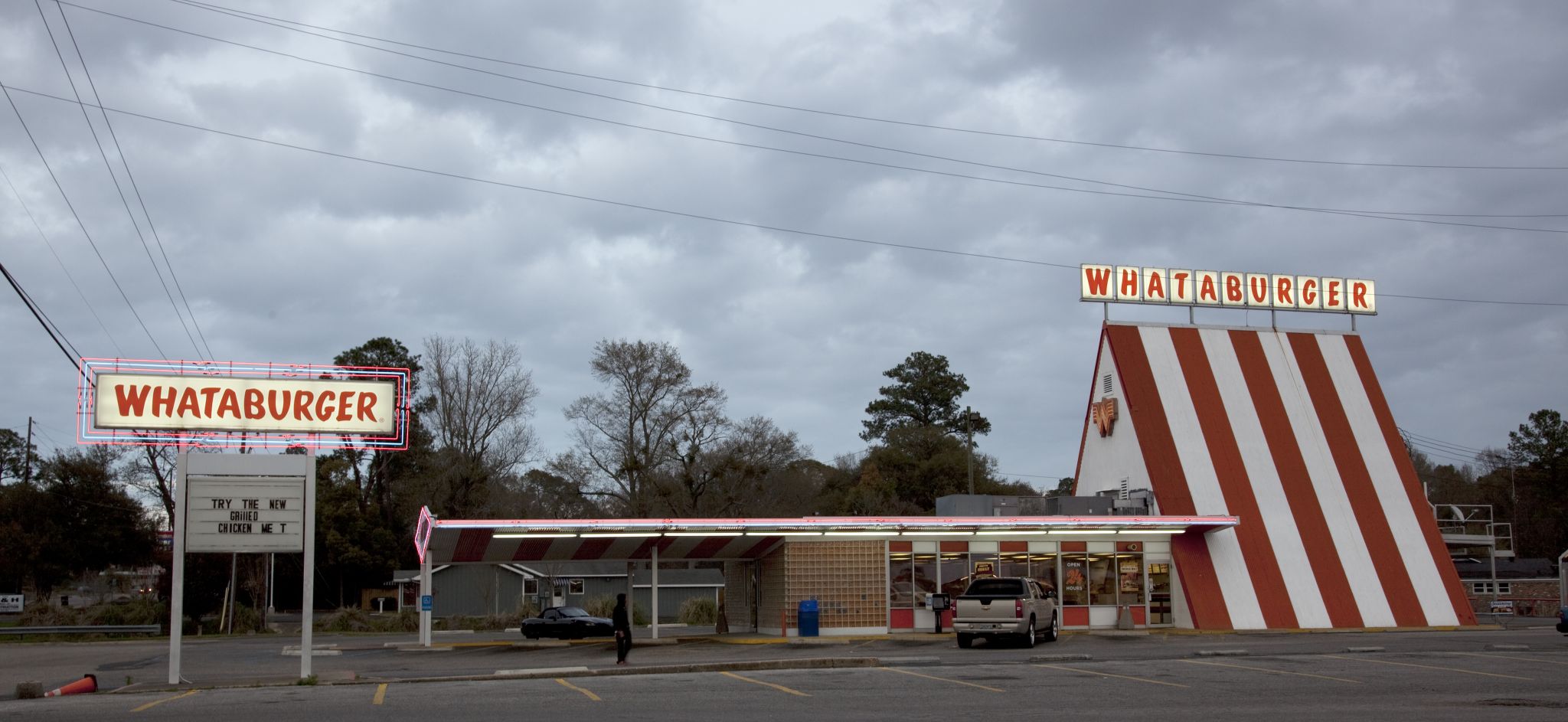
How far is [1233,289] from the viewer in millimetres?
41812

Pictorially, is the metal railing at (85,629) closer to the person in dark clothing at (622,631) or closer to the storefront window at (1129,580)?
the person in dark clothing at (622,631)

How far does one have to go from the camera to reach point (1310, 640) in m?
29.5

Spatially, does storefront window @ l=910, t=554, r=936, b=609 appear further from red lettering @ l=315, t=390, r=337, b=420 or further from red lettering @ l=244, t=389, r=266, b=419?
red lettering @ l=244, t=389, r=266, b=419

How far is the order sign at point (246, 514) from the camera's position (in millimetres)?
20984

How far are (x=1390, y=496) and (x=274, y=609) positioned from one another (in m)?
57.8

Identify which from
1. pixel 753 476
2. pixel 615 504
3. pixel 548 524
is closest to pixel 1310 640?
pixel 548 524

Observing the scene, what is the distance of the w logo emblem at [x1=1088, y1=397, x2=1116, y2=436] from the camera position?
4030 centimetres

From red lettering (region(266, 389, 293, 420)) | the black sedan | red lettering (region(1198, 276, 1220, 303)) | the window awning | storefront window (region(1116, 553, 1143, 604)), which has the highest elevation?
red lettering (region(1198, 276, 1220, 303))

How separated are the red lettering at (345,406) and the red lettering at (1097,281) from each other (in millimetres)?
26436

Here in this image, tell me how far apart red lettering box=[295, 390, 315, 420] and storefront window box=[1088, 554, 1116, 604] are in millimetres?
23460

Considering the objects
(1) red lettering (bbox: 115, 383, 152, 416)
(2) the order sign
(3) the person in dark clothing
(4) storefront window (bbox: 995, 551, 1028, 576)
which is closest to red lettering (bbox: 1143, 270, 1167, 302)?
(4) storefront window (bbox: 995, 551, 1028, 576)

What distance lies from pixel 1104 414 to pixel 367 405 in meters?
26.8

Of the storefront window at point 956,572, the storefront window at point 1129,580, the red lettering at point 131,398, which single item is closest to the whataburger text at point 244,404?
the red lettering at point 131,398

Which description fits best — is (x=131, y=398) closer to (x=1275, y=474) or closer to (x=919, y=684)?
(x=919, y=684)
